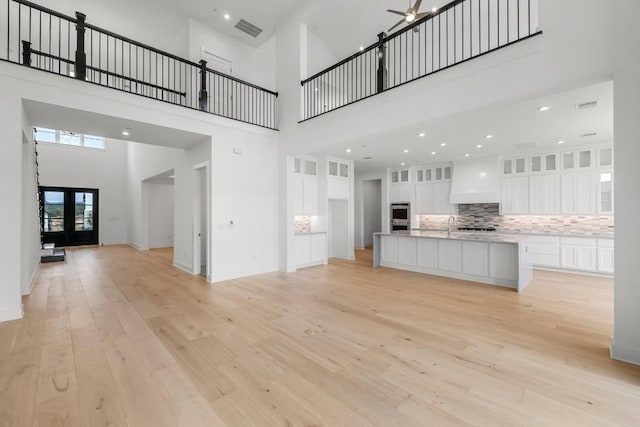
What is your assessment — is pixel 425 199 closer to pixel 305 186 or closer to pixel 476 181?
pixel 476 181

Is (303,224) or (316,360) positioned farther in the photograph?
(303,224)

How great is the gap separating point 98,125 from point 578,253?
9.86m

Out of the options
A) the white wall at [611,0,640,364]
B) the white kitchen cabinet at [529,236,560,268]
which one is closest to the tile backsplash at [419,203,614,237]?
the white kitchen cabinet at [529,236,560,268]

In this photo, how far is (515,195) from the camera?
22.4ft

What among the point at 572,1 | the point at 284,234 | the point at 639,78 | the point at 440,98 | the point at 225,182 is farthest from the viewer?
the point at 284,234

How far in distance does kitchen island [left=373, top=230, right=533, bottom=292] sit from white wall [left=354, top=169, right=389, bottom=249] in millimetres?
2745

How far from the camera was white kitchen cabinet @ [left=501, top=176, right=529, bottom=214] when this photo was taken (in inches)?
264

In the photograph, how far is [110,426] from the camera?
170cm

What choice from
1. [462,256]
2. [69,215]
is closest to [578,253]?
[462,256]

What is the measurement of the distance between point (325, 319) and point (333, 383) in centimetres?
Answer: 130

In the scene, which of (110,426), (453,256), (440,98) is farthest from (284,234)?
(110,426)

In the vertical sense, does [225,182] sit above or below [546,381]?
above

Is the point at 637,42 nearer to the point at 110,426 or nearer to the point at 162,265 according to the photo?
the point at 110,426

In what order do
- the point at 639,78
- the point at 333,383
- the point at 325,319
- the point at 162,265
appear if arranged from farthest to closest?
1. the point at 162,265
2. the point at 325,319
3. the point at 639,78
4. the point at 333,383
